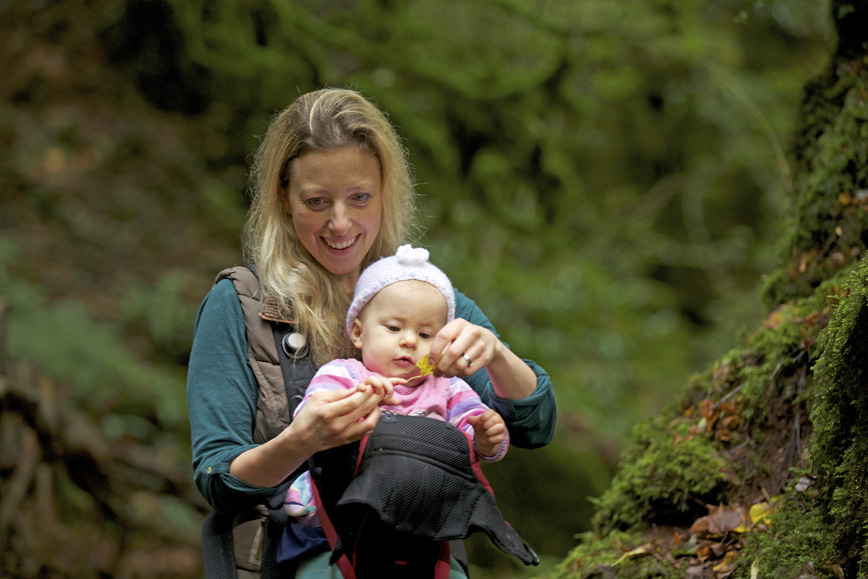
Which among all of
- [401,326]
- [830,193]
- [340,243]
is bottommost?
[401,326]

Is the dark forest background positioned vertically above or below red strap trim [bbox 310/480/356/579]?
above

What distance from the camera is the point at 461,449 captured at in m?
1.87

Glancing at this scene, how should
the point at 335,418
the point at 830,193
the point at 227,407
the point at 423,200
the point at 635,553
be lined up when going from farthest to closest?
the point at 423,200, the point at 830,193, the point at 635,553, the point at 227,407, the point at 335,418

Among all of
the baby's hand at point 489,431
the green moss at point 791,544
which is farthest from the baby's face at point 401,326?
the green moss at point 791,544

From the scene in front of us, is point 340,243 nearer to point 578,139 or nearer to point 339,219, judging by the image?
point 339,219

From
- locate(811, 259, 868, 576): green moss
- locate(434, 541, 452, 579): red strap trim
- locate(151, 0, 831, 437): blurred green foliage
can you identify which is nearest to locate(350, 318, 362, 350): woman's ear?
locate(434, 541, 452, 579): red strap trim

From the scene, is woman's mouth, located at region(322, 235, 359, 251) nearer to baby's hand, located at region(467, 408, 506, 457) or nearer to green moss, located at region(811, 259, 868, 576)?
baby's hand, located at region(467, 408, 506, 457)

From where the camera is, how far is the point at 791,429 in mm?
2551

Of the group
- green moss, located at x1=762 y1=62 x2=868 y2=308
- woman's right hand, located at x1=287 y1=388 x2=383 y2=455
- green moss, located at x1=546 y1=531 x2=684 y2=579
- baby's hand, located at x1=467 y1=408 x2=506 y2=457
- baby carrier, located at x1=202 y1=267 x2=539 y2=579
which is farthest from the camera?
green moss, located at x1=762 y1=62 x2=868 y2=308

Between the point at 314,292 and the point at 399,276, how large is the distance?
30 cm

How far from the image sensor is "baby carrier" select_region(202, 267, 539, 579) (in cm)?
179

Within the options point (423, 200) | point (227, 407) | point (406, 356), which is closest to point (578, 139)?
point (423, 200)

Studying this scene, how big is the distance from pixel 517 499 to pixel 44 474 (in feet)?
10.1

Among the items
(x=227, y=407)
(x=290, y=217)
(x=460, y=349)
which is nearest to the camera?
(x=460, y=349)
